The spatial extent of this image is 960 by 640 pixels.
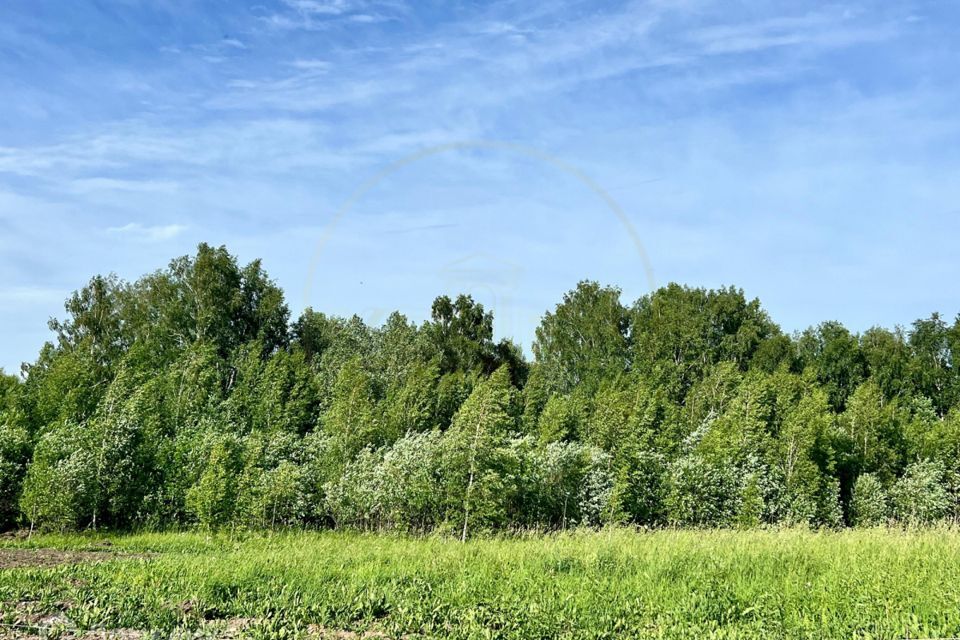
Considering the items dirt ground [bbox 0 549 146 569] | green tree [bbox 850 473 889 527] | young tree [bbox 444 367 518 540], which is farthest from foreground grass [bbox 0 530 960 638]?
green tree [bbox 850 473 889 527]

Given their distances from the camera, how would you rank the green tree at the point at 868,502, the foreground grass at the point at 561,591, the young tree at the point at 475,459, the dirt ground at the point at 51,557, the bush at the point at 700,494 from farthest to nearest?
the green tree at the point at 868,502 → the bush at the point at 700,494 → the young tree at the point at 475,459 → the dirt ground at the point at 51,557 → the foreground grass at the point at 561,591

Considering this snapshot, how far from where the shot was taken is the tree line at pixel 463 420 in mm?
41969

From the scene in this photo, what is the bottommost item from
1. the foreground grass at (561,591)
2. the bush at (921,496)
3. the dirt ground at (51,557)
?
the dirt ground at (51,557)

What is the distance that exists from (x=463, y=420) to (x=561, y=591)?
74.3ft

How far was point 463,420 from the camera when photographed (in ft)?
124

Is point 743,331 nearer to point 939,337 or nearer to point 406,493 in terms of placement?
point 939,337

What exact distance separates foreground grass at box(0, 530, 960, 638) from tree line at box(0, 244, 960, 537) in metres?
14.1

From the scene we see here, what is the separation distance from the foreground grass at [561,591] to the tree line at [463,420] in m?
14.1

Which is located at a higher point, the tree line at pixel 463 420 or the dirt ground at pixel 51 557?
the tree line at pixel 463 420

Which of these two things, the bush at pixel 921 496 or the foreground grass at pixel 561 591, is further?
the bush at pixel 921 496

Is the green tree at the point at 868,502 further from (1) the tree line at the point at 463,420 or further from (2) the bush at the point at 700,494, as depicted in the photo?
(2) the bush at the point at 700,494

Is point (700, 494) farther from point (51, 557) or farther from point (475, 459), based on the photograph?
point (51, 557)

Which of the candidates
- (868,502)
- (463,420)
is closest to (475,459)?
(463,420)

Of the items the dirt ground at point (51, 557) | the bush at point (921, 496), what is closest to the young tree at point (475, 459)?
the dirt ground at point (51, 557)
